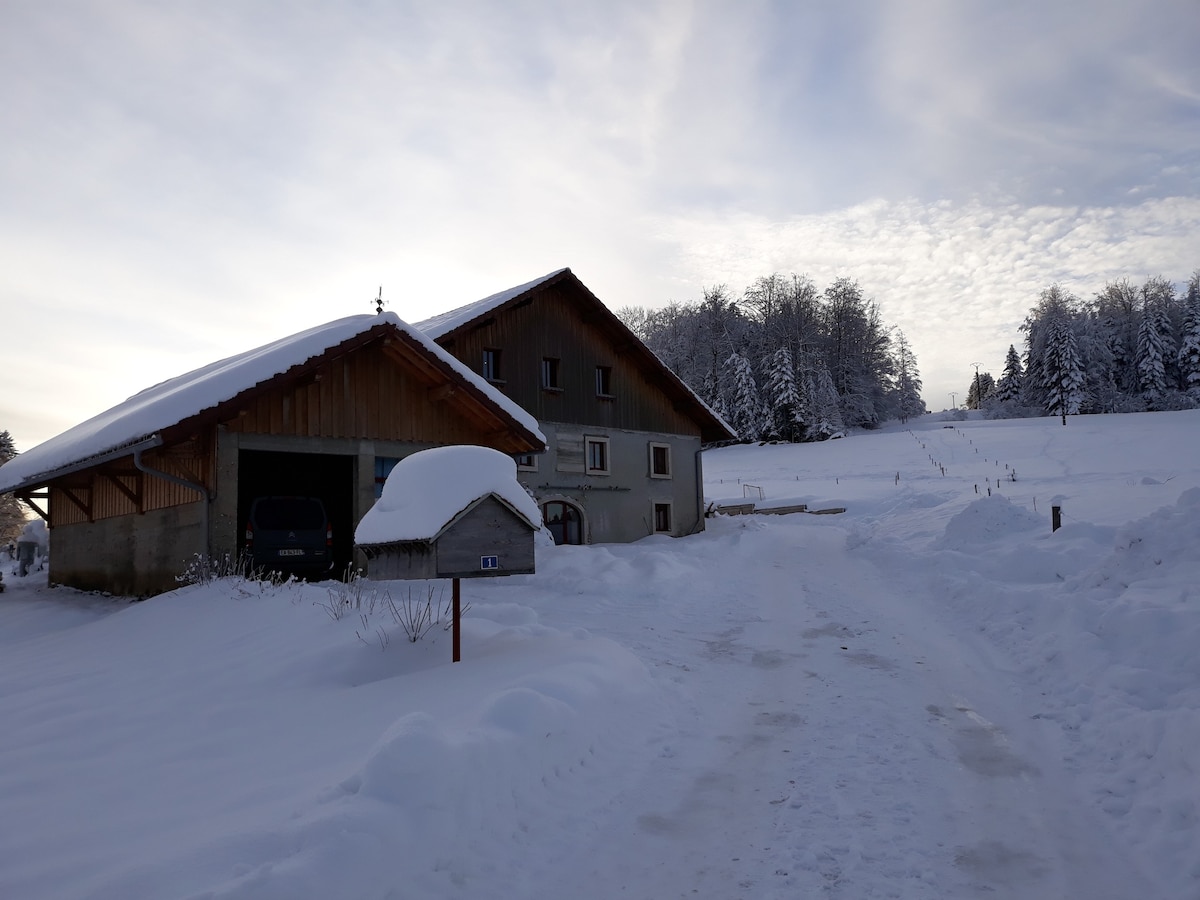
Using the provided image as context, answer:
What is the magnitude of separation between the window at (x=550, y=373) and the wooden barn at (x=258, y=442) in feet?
22.4

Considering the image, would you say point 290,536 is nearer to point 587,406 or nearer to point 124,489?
point 124,489

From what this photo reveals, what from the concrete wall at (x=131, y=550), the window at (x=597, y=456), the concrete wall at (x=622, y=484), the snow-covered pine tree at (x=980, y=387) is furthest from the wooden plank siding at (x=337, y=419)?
the snow-covered pine tree at (x=980, y=387)

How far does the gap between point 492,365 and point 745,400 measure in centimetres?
4159

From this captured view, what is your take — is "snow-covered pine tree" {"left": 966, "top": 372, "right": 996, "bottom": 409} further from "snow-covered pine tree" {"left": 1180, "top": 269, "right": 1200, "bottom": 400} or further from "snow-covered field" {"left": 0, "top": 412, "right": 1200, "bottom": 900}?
"snow-covered field" {"left": 0, "top": 412, "right": 1200, "bottom": 900}

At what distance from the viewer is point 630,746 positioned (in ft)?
20.5

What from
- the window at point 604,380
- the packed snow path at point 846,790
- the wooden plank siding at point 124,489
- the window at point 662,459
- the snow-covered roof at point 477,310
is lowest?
the packed snow path at point 846,790

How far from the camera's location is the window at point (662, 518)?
27.2 meters

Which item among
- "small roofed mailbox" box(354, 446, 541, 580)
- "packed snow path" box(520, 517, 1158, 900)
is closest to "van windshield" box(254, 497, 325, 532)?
"small roofed mailbox" box(354, 446, 541, 580)

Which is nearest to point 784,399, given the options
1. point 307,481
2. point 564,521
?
point 564,521

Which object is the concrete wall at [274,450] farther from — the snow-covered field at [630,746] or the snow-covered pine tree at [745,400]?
the snow-covered pine tree at [745,400]

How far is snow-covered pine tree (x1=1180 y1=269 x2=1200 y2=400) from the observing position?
6500 cm

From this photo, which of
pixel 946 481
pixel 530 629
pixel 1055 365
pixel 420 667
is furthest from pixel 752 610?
pixel 1055 365

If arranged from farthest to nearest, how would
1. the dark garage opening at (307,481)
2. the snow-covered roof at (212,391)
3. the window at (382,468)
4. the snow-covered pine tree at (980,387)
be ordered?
the snow-covered pine tree at (980,387) → the dark garage opening at (307,481) → the window at (382,468) → the snow-covered roof at (212,391)

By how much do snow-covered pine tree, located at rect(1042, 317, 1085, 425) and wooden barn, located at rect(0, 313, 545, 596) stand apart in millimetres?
63918
